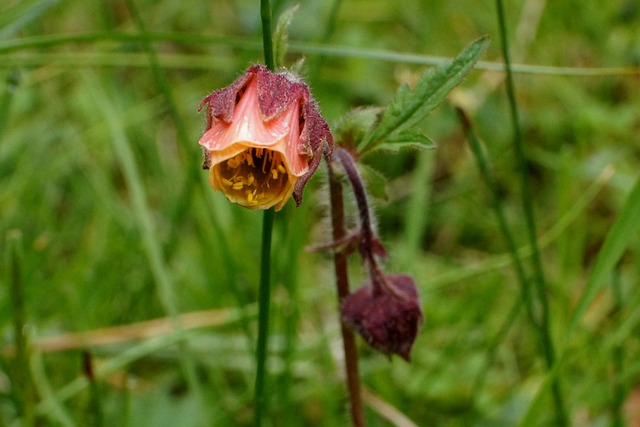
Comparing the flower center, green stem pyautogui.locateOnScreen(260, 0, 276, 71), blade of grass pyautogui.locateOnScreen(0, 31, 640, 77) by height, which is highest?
blade of grass pyautogui.locateOnScreen(0, 31, 640, 77)

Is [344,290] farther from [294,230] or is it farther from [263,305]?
[294,230]

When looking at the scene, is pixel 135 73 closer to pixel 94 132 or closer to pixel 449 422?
pixel 94 132

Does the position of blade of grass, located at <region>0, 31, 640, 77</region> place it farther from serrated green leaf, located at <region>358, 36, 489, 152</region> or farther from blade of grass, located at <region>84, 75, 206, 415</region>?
blade of grass, located at <region>84, 75, 206, 415</region>

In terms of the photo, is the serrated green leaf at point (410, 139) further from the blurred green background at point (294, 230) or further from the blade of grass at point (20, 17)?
the blade of grass at point (20, 17)

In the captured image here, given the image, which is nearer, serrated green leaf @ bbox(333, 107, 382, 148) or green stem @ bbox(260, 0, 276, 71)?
green stem @ bbox(260, 0, 276, 71)

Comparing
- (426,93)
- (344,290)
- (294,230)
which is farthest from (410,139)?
(294,230)

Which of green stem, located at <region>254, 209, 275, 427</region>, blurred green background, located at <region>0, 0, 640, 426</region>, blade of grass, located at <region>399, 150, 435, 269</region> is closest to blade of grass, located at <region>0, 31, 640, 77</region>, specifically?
blurred green background, located at <region>0, 0, 640, 426</region>
